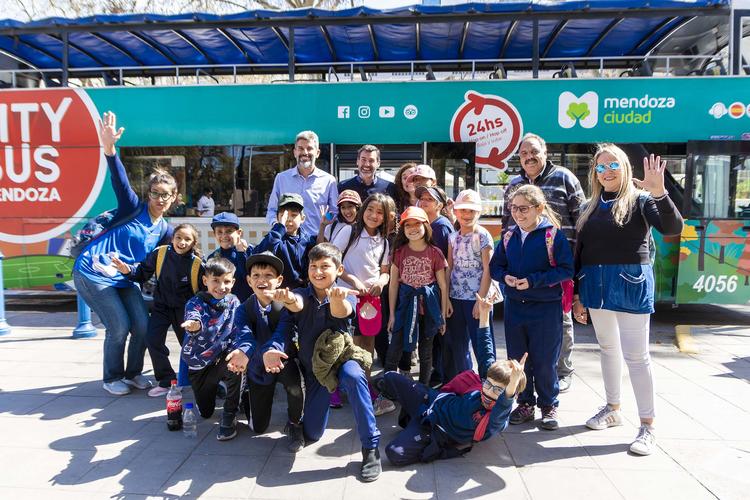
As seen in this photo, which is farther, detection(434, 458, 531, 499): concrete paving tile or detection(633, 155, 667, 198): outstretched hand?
detection(633, 155, 667, 198): outstretched hand

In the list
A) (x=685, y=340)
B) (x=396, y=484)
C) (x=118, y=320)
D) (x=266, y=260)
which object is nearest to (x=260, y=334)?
(x=266, y=260)

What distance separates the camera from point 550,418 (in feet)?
11.8

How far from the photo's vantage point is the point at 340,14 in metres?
6.85

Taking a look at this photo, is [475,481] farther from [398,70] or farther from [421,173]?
[398,70]

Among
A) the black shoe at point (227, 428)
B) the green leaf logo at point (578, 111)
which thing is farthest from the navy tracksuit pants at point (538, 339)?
the green leaf logo at point (578, 111)

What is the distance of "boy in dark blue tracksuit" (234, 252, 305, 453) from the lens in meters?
3.35

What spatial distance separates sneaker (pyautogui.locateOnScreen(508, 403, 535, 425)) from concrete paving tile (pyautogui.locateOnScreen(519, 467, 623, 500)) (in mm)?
615

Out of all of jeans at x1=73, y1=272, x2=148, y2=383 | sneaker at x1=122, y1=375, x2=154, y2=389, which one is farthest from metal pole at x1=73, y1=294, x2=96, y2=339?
sneaker at x1=122, y1=375, x2=154, y2=389

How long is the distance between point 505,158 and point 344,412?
13.9 ft

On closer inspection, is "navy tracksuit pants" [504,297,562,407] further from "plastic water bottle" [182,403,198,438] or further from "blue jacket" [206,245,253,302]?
"plastic water bottle" [182,403,198,438]

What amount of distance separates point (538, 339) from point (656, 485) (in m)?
1.09

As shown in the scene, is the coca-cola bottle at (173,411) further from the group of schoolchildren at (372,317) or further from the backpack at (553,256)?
the backpack at (553,256)

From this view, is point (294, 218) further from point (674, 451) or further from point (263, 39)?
point (263, 39)

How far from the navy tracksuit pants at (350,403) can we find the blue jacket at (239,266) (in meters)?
1.09
